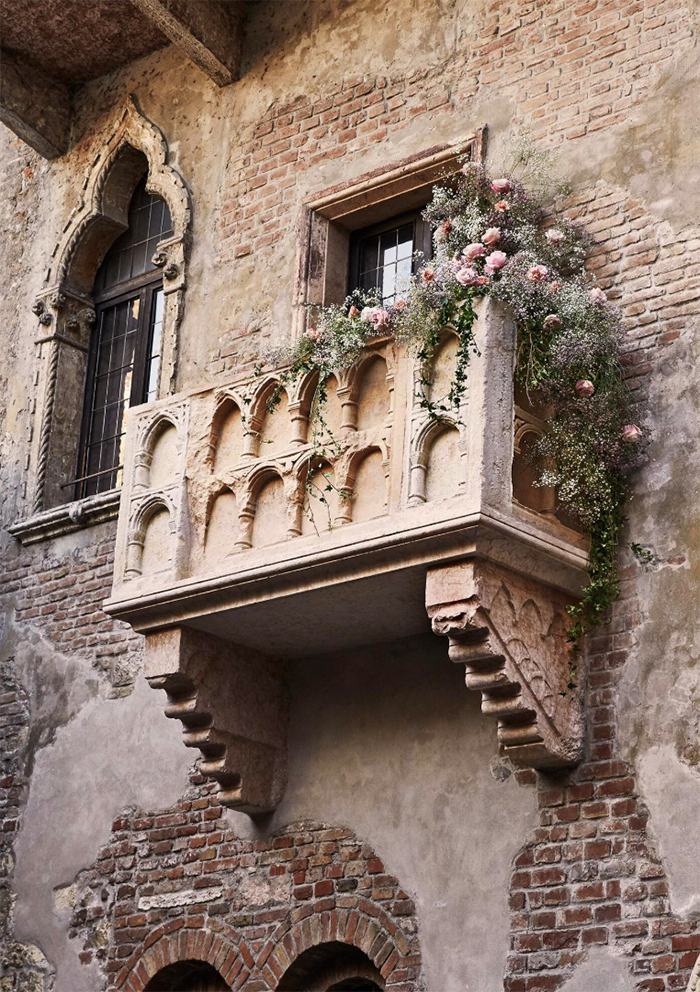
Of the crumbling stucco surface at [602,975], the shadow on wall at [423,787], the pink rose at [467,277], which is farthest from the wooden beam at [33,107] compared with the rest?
the crumbling stucco surface at [602,975]

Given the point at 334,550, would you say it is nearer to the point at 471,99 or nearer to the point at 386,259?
the point at 386,259

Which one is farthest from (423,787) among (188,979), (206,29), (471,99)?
(206,29)

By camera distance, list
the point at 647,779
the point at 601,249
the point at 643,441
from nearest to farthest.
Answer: the point at 647,779 < the point at 643,441 < the point at 601,249

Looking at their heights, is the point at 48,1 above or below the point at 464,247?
above

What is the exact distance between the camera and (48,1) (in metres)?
10.9

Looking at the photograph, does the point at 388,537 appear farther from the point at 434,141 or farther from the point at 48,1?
the point at 48,1

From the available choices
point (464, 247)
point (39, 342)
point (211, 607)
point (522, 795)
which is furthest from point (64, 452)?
point (522, 795)

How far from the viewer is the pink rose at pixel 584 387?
7.38 meters

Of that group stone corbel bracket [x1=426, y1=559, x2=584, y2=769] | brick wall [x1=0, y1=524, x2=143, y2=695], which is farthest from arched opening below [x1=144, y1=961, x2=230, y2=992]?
stone corbel bracket [x1=426, y1=559, x2=584, y2=769]

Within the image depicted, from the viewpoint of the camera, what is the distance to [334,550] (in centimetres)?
726

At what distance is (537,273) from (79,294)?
Answer: 14.8 ft

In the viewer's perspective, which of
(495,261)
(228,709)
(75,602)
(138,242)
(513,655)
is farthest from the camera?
(138,242)

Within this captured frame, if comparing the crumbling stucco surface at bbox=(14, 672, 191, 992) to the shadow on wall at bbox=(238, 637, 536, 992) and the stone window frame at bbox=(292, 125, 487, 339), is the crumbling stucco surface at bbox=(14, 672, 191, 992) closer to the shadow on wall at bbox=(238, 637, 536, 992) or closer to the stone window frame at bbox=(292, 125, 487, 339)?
the shadow on wall at bbox=(238, 637, 536, 992)

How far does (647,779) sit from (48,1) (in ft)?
22.9
